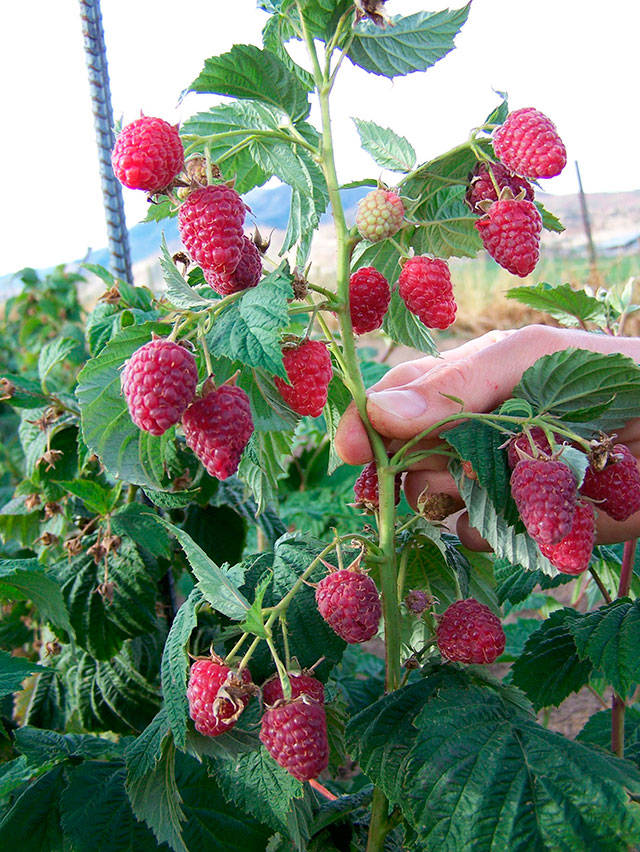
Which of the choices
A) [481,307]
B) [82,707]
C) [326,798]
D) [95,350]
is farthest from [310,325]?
[481,307]

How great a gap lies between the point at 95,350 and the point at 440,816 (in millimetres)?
1046

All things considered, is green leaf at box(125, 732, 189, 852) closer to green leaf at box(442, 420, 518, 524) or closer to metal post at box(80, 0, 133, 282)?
green leaf at box(442, 420, 518, 524)

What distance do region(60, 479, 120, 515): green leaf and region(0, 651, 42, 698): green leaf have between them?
422 millimetres

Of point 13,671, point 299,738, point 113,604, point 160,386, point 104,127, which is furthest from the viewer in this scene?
point 104,127

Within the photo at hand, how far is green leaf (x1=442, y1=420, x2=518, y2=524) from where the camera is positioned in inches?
33.5

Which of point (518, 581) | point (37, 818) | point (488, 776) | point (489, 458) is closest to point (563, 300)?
point (518, 581)

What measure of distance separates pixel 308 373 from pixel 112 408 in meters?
A: 0.23

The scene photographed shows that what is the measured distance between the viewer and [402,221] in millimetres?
865

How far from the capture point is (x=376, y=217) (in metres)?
0.83

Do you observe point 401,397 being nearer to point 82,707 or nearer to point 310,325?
point 310,325

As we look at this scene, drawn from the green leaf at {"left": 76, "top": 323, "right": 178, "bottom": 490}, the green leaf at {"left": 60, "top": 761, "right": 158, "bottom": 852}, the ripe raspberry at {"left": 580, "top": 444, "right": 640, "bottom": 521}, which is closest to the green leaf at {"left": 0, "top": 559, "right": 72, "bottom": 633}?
the green leaf at {"left": 60, "top": 761, "right": 158, "bottom": 852}

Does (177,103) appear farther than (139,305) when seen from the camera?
No

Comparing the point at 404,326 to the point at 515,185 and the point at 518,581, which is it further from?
the point at 518,581

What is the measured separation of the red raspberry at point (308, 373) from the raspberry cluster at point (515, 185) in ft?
0.83
